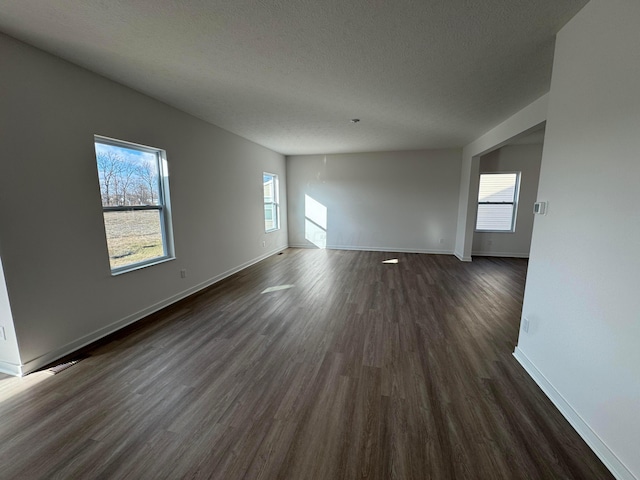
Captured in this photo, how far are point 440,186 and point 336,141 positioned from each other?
2.88 metres

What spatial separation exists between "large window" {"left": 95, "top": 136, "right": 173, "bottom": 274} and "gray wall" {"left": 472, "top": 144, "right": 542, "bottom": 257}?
6462 mm

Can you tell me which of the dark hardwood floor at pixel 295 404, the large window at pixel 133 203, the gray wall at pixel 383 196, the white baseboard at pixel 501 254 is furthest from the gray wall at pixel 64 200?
the white baseboard at pixel 501 254

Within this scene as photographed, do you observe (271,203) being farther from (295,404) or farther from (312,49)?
(295,404)

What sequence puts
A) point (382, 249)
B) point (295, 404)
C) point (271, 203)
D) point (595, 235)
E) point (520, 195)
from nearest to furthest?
point (595, 235) < point (295, 404) < point (520, 195) < point (271, 203) < point (382, 249)

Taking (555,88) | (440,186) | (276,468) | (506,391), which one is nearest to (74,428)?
(276,468)

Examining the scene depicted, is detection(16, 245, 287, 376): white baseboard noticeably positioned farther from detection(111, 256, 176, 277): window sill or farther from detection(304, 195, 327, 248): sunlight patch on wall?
detection(304, 195, 327, 248): sunlight patch on wall

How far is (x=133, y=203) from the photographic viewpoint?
297cm

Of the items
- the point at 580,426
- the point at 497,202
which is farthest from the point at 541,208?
the point at 497,202

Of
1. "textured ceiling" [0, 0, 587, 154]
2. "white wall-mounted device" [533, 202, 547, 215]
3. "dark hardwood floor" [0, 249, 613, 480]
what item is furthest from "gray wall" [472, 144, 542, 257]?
"white wall-mounted device" [533, 202, 547, 215]

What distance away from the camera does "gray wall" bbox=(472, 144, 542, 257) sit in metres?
5.87

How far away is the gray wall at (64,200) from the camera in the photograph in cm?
195

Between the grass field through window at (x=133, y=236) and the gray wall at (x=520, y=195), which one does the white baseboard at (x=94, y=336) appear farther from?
the gray wall at (x=520, y=195)

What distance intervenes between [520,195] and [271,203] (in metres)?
5.82

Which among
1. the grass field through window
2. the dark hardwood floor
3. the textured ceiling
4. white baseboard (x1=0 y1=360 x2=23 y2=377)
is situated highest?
the textured ceiling
